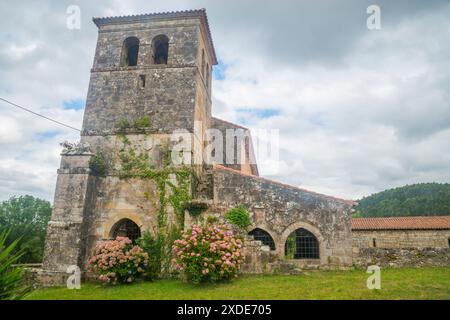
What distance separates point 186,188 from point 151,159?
7.04 feet

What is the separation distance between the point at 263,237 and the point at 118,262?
5715 millimetres

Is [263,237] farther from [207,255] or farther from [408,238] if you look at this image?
[408,238]

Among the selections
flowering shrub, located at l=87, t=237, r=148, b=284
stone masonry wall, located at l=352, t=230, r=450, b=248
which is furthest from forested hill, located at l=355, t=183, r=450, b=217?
flowering shrub, located at l=87, t=237, r=148, b=284

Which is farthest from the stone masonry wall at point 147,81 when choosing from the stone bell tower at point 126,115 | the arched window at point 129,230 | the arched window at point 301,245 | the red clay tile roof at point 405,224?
the red clay tile roof at point 405,224

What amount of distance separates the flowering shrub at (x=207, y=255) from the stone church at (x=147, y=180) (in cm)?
149

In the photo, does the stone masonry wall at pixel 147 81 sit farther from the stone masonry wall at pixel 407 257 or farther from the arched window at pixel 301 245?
the stone masonry wall at pixel 407 257

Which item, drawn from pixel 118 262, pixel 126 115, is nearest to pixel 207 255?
pixel 118 262

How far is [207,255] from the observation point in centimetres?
949

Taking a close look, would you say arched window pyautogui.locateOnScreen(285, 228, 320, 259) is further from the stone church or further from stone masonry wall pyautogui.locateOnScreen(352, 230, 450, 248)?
stone masonry wall pyautogui.locateOnScreen(352, 230, 450, 248)

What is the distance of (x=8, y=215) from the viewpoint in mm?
43062
